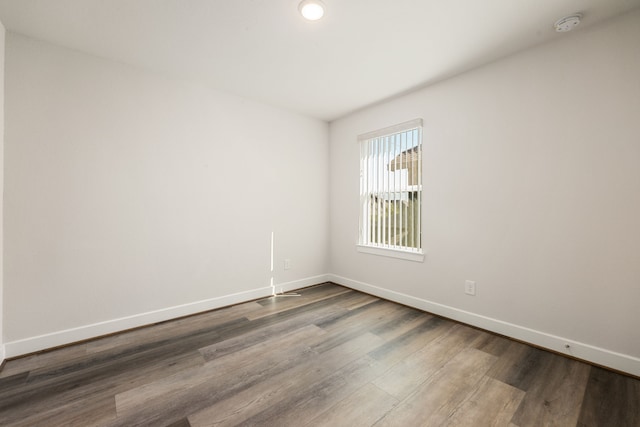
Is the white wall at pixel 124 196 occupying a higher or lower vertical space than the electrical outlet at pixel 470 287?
higher

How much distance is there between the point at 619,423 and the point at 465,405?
725mm

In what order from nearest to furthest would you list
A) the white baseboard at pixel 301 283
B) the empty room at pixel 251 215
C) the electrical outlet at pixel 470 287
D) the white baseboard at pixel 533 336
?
the empty room at pixel 251 215 < the white baseboard at pixel 533 336 < the electrical outlet at pixel 470 287 < the white baseboard at pixel 301 283

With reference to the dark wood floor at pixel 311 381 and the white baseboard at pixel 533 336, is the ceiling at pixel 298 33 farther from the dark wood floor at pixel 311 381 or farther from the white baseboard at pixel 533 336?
the dark wood floor at pixel 311 381

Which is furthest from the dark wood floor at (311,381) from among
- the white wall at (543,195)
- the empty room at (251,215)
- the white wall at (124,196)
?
the white wall at (124,196)

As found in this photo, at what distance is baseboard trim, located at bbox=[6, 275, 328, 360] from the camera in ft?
6.58

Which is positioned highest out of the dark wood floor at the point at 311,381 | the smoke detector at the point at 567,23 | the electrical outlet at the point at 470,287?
the smoke detector at the point at 567,23

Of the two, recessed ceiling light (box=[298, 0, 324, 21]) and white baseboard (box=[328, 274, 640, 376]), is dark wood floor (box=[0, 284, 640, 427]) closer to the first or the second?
white baseboard (box=[328, 274, 640, 376])

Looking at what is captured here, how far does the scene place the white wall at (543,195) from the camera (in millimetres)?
1802

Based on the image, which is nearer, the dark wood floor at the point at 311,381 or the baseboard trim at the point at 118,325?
the dark wood floor at the point at 311,381

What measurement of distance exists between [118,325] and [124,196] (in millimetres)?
1132

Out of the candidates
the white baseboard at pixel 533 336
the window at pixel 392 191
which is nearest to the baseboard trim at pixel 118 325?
the window at pixel 392 191

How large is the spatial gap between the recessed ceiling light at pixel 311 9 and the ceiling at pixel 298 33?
6cm

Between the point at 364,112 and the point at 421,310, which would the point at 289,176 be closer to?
the point at 364,112

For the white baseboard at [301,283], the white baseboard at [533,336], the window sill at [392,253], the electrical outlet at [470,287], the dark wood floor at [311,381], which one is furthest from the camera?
the white baseboard at [301,283]
